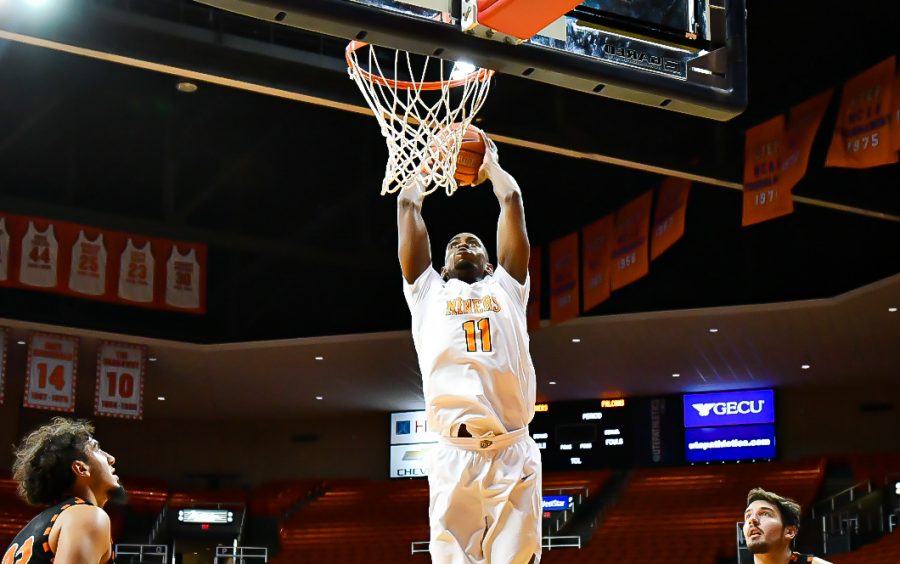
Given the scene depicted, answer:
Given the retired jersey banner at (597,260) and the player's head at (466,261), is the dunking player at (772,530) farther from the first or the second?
the retired jersey banner at (597,260)

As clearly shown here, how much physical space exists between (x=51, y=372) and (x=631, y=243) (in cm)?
978

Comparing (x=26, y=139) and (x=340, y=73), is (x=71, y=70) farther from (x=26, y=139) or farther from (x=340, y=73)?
(x=340, y=73)

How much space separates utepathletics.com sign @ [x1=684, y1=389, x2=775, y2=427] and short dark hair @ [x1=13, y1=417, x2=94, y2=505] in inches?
763

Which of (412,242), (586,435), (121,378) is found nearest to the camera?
(412,242)

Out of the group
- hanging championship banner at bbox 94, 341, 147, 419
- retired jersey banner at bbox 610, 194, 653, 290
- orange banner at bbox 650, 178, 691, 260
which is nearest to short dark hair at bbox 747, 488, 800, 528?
orange banner at bbox 650, 178, 691, 260

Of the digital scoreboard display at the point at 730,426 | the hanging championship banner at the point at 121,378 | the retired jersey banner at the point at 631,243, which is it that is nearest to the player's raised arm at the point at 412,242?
the retired jersey banner at the point at 631,243

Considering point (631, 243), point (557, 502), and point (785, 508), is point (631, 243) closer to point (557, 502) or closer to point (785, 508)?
point (557, 502)

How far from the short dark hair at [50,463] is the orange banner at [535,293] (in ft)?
45.6

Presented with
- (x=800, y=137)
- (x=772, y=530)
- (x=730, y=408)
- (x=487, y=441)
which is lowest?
(x=772, y=530)

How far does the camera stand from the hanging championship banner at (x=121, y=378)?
1927 centimetres

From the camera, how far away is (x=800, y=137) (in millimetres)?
11859

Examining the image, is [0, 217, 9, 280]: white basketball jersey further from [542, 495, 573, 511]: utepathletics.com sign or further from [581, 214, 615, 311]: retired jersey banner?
[542, 495, 573, 511]: utepathletics.com sign

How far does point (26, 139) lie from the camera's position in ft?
55.5

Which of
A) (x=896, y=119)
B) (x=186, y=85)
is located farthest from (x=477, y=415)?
(x=186, y=85)
